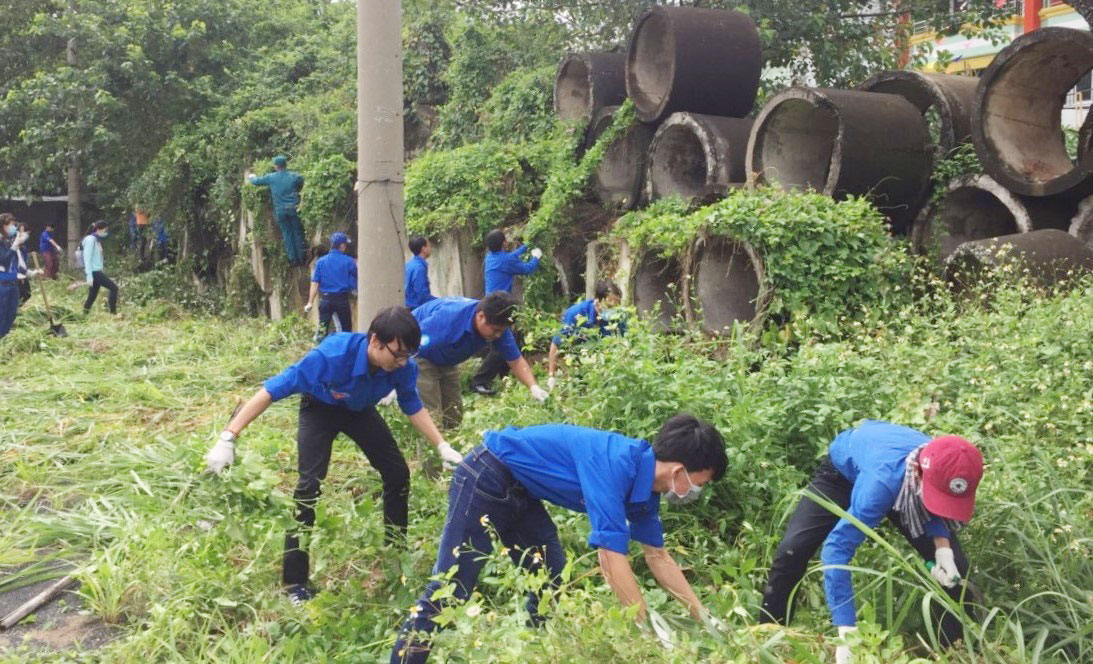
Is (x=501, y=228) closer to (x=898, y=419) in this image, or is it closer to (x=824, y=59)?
(x=824, y=59)

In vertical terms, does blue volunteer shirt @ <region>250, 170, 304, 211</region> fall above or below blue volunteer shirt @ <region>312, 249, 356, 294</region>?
above

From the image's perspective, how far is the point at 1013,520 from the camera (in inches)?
156

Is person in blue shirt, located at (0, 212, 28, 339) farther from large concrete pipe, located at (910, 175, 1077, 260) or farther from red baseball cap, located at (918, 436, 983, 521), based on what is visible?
red baseball cap, located at (918, 436, 983, 521)

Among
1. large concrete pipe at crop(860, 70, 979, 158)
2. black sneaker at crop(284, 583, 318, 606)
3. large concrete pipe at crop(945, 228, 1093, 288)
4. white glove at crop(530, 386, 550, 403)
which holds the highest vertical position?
large concrete pipe at crop(860, 70, 979, 158)

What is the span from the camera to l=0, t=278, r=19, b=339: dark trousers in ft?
34.1

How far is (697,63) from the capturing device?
356 inches

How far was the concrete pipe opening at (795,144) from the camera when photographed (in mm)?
8289

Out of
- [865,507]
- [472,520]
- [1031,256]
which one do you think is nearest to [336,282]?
[1031,256]

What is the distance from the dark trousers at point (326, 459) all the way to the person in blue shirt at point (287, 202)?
846cm

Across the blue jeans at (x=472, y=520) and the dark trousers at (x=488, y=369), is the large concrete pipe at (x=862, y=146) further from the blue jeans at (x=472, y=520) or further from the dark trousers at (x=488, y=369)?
the blue jeans at (x=472, y=520)

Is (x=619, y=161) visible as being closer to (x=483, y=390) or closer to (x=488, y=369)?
(x=488, y=369)

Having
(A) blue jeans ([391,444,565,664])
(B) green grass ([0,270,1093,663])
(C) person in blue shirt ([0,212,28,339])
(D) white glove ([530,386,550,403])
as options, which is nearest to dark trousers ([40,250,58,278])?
(C) person in blue shirt ([0,212,28,339])

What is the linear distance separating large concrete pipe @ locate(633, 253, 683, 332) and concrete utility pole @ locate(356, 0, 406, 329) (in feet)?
10.3

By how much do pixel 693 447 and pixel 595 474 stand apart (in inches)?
13.3
